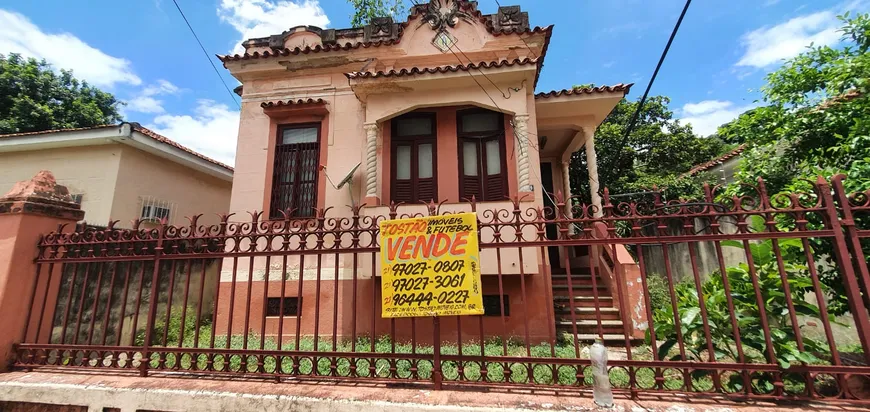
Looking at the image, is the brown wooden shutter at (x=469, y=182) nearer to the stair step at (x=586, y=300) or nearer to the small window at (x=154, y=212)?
the stair step at (x=586, y=300)

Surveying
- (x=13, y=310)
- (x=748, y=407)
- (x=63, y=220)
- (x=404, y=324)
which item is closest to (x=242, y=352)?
(x=13, y=310)

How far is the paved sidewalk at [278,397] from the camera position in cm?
238

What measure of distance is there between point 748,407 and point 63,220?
6459mm

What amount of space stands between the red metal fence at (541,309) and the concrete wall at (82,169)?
11.9 ft

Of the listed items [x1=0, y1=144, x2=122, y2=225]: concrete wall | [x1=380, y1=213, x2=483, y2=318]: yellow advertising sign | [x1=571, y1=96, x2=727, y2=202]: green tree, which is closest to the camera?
[x1=380, y1=213, x2=483, y2=318]: yellow advertising sign

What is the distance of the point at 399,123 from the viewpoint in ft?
23.1

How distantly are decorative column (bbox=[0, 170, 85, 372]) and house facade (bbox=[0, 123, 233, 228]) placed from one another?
5.07 m

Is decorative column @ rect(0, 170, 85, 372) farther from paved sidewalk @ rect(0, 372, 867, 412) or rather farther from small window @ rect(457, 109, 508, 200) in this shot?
small window @ rect(457, 109, 508, 200)

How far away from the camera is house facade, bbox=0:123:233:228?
8070mm

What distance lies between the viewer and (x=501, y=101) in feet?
20.2

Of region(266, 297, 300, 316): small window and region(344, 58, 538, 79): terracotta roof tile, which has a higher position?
region(344, 58, 538, 79): terracotta roof tile

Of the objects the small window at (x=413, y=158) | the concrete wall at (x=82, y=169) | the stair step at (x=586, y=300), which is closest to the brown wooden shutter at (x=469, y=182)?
the small window at (x=413, y=158)

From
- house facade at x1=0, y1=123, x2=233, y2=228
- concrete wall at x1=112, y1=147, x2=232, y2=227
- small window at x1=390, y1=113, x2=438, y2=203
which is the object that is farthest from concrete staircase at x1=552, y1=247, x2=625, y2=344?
concrete wall at x1=112, y1=147, x2=232, y2=227

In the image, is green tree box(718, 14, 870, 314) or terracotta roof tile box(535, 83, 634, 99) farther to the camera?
terracotta roof tile box(535, 83, 634, 99)
